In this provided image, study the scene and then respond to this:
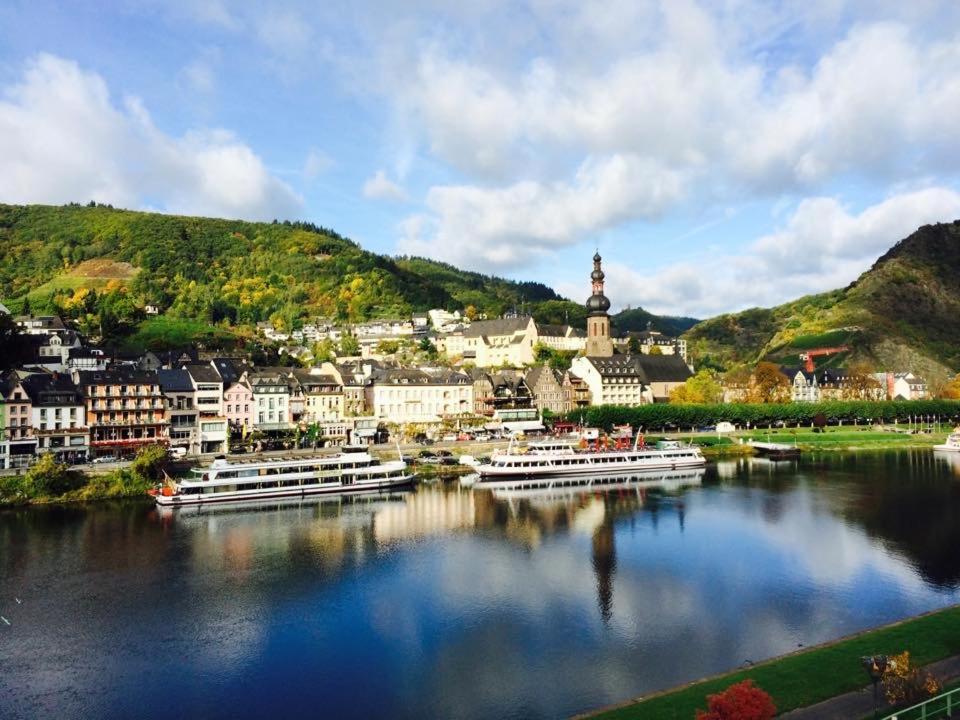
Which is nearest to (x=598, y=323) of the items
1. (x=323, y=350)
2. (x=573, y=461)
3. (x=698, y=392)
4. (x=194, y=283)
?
(x=698, y=392)

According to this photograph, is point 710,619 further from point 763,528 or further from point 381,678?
point 763,528

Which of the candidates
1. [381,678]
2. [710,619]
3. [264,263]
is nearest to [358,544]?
[381,678]

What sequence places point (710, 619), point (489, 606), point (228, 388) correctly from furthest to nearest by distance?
point (228, 388)
point (489, 606)
point (710, 619)

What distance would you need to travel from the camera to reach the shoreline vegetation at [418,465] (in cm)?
5458

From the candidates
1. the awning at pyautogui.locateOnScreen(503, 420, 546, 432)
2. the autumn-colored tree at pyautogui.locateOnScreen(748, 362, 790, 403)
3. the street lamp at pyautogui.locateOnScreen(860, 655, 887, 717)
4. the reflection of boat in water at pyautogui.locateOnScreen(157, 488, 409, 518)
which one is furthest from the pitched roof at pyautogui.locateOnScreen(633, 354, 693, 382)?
the street lamp at pyautogui.locateOnScreen(860, 655, 887, 717)

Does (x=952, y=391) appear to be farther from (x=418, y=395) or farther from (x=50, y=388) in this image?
(x=50, y=388)

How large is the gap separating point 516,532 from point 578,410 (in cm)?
5566

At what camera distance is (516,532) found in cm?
4634

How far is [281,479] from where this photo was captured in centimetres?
6041

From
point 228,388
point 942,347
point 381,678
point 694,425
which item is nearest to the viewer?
point 381,678

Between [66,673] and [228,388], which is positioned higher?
[228,388]

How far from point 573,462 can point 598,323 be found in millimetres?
53513

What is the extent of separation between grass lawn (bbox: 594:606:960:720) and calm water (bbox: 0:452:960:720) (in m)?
2.63

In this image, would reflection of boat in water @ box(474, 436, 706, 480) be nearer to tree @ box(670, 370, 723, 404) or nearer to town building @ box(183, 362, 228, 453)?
town building @ box(183, 362, 228, 453)
